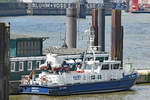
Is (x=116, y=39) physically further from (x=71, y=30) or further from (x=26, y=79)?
(x=26, y=79)

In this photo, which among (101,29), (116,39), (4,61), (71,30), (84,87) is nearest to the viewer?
(4,61)

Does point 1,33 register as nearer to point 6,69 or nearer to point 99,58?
point 6,69

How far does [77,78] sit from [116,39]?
9.09 m

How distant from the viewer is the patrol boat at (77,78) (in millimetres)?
43781

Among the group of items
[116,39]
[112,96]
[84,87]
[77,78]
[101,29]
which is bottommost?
[112,96]

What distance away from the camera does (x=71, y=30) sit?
59156mm

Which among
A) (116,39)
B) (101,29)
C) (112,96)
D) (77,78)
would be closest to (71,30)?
(101,29)

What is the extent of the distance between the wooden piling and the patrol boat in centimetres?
405

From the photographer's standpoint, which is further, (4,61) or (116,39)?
(116,39)

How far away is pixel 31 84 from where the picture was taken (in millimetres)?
43750

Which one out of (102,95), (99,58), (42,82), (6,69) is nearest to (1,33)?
(6,69)

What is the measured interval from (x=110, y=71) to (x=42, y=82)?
548 cm

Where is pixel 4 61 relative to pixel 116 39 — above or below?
above

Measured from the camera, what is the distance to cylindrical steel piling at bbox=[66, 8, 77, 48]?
5862cm
